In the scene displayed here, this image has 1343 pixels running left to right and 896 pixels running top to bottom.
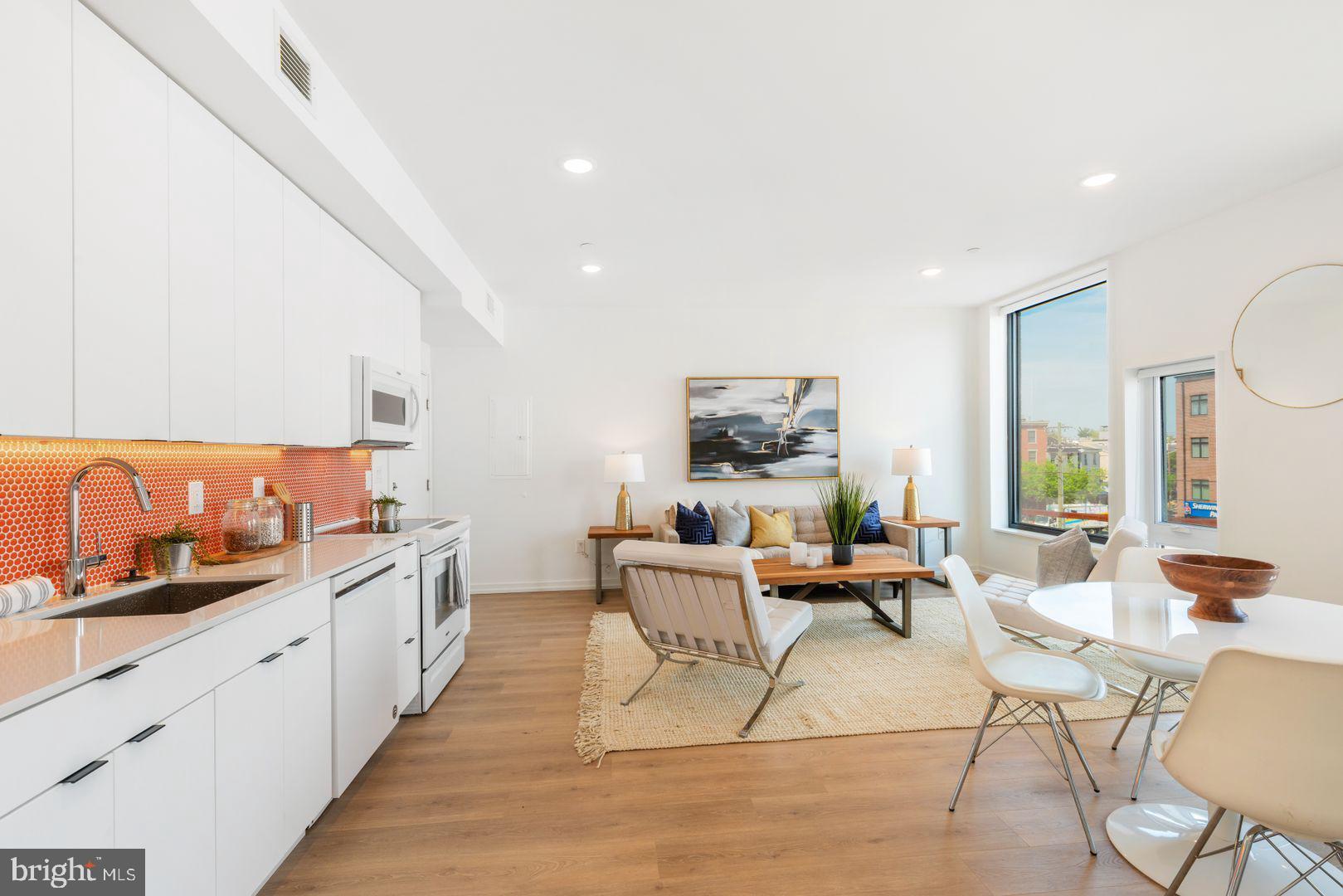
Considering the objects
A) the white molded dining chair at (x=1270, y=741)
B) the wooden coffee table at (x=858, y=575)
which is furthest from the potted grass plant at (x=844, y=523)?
the white molded dining chair at (x=1270, y=741)

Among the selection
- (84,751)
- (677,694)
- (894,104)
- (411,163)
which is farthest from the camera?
(677,694)

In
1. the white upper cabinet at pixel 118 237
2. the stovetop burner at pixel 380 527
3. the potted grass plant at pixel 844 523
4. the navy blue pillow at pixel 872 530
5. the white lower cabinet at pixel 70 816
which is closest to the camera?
the white lower cabinet at pixel 70 816

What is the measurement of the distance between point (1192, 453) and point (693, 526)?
3.46 m

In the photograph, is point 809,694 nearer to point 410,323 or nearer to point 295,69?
point 410,323

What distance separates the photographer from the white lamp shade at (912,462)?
558 centimetres

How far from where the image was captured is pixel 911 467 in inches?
220

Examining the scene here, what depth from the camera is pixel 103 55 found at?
1545mm

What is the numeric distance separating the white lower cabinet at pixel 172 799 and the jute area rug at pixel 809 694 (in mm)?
1427

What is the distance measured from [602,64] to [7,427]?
199 centimetres

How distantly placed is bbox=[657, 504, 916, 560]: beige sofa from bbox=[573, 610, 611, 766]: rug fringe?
123 centimetres

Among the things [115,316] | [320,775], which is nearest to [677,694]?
[320,775]

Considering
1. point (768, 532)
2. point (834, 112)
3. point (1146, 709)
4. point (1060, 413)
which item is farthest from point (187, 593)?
point (1060, 413)

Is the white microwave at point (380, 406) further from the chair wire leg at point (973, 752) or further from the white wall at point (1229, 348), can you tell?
the white wall at point (1229, 348)

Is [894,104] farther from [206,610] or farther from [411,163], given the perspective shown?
[206,610]
